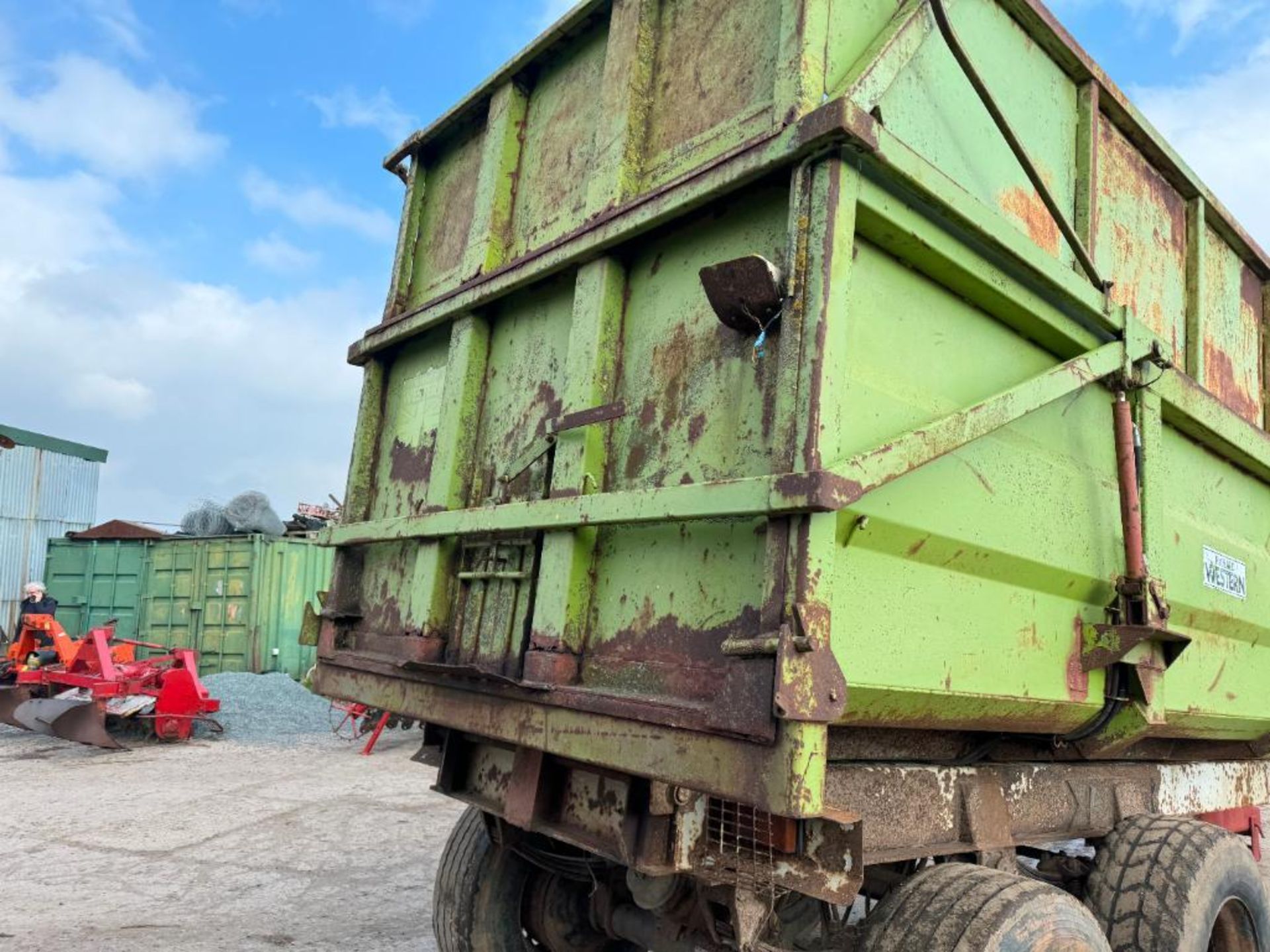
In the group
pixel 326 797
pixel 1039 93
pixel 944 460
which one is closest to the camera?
pixel 944 460

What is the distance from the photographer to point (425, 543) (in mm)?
3053

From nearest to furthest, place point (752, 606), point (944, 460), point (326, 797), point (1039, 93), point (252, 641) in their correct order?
point (752, 606)
point (944, 460)
point (1039, 93)
point (326, 797)
point (252, 641)

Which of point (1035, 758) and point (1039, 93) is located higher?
point (1039, 93)

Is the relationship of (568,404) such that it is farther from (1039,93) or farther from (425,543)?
(1039,93)

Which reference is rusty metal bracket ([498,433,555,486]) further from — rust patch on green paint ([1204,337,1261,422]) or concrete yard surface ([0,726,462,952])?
rust patch on green paint ([1204,337,1261,422])

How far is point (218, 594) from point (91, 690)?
13.9 ft

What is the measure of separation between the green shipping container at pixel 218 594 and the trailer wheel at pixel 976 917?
12.5 m

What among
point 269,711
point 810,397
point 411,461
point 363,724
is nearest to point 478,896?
point 411,461

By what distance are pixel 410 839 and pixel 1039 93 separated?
5.49 metres

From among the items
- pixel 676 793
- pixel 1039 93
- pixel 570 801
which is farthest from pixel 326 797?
pixel 1039 93

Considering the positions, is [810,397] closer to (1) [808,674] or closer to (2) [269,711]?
(1) [808,674]

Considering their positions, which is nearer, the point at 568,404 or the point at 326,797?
the point at 568,404

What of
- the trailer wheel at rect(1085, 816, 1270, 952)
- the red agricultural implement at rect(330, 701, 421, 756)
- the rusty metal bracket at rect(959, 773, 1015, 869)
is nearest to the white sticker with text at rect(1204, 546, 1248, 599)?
the trailer wheel at rect(1085, 816, 1270, 952)

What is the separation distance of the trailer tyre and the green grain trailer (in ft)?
0.05
